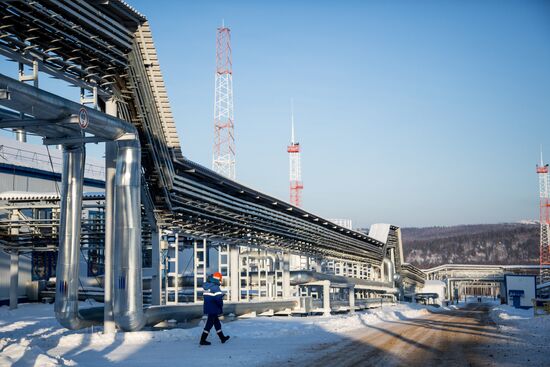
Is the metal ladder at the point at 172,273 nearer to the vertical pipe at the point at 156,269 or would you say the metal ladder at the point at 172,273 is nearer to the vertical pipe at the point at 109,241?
the vertical pipe at the point at 156,269

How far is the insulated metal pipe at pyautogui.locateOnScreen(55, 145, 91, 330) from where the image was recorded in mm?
19719

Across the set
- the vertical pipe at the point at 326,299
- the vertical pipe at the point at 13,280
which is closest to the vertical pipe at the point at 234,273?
the vertical pipe at the point at 326,299

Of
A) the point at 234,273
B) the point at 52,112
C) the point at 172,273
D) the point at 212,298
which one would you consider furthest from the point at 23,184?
the point at 212,298

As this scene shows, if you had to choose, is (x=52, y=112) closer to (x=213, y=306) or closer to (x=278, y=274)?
(x=213, y=306)

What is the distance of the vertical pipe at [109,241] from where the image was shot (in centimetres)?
1998

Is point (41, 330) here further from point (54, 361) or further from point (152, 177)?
point (54, 361)

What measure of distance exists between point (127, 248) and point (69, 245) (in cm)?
190

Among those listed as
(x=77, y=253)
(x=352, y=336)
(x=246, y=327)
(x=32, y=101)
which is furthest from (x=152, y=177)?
(x=352, y=336)

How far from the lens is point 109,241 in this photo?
66.8 feet

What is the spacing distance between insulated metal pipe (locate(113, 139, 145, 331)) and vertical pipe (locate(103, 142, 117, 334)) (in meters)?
0.67

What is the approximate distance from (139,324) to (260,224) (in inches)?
733

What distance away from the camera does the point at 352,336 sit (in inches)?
746

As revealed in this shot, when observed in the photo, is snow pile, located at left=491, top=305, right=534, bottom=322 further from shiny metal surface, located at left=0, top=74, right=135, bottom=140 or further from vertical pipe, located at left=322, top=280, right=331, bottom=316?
shiny metal surface, located at left=0, top=74, right=135, bottom=140

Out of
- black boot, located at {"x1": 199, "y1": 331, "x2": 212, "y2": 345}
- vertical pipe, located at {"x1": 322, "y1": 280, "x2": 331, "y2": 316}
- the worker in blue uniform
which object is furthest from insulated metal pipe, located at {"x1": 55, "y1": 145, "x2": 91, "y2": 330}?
vertical pipe, located at {"x1": 322, "y1": 280, "x2": 331, "y2": 316}
